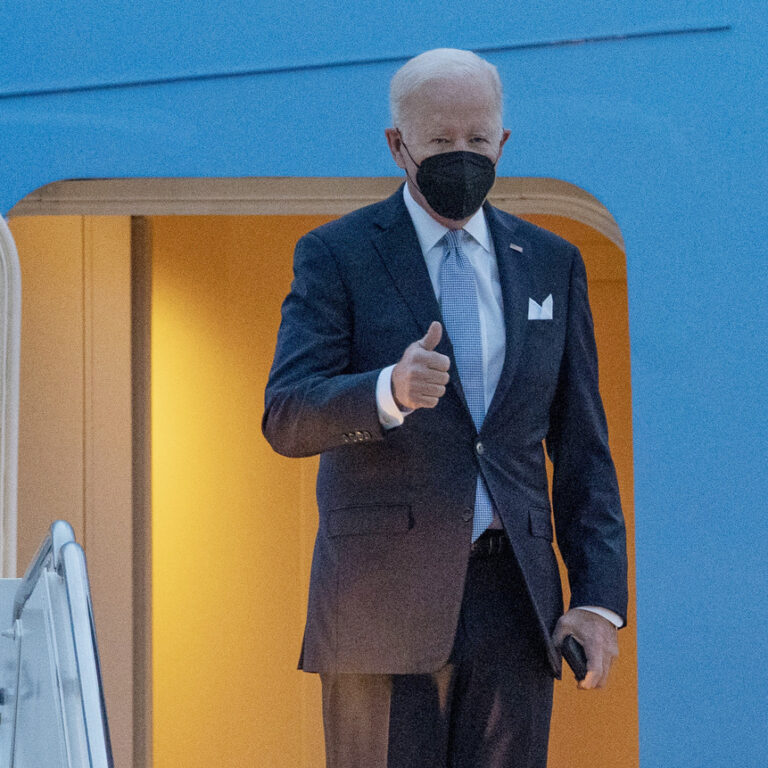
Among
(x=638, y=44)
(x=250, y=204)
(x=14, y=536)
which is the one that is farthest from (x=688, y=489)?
(x=14, y=536)

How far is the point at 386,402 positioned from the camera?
2100 millimetres

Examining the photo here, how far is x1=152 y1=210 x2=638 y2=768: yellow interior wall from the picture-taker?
5.36 metres

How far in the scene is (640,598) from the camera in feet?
12.8

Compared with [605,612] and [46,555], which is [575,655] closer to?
[605,612]

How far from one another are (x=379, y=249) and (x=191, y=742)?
141 inches

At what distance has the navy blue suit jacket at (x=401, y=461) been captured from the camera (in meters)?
2.23

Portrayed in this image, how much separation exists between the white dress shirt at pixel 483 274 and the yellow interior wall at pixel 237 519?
2.93 meters

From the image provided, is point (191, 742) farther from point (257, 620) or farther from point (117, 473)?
point (117, 473)

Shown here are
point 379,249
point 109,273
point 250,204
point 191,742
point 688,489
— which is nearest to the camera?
point 379,249

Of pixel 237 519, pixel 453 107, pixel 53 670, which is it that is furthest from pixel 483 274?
pixel 237 519

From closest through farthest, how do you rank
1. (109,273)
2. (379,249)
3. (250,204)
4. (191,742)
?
(379,249) < (250,204) < (109,273) < (191,742)

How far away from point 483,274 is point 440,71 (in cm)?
35

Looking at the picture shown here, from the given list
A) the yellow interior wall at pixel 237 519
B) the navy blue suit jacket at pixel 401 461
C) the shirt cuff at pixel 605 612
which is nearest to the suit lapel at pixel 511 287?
the navy blue suit jacket at pixel 401 461

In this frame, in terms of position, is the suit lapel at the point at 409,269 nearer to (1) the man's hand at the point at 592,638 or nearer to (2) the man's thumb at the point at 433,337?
(2) the man's thumb at the point at 433,337
